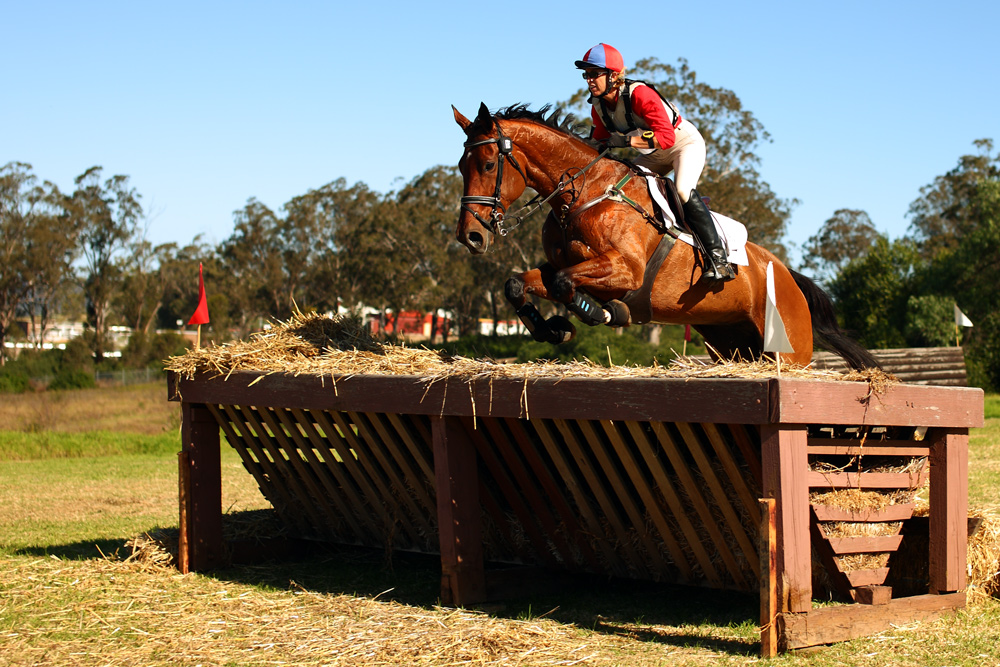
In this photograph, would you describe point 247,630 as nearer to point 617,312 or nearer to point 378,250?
point 617,312

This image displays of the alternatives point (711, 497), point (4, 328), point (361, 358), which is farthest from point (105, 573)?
point (4, 328)

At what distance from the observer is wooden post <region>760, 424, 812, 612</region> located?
130 inches

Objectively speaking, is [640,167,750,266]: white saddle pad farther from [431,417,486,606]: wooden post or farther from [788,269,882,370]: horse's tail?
[431,417,486,606]: wooden post

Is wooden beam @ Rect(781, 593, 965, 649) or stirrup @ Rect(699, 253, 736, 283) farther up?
stirrup @ Rect(699, 253, 736, 283)

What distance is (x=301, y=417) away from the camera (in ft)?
16.3

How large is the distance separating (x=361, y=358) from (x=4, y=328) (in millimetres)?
47263

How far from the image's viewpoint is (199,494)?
5340mm

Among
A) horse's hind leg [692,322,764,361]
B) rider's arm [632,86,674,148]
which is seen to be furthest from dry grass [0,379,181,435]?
rider's arm [632,86,674,148]

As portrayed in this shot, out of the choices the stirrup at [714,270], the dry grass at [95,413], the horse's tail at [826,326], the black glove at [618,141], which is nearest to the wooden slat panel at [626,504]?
the stirrup at [714,270]

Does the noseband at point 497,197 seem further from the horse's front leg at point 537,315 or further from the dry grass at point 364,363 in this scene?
the dry grass at point 364,363

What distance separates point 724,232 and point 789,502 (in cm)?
197

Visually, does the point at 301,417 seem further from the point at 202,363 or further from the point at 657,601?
the point at 657,601

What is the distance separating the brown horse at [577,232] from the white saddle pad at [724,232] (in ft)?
0.13

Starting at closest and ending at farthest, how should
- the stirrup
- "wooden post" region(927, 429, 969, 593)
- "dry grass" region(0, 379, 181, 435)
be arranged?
1. "wooden post" region(927, 429, 969, 593)
2. the stirrup
3. "dry grass" region(0, 379, 181, 435)
